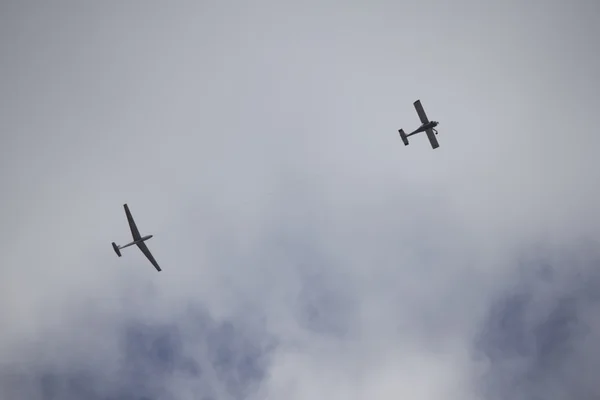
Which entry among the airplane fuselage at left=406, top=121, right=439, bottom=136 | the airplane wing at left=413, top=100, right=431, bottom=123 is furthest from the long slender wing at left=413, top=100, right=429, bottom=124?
the airplane fuselage at left=406, top=121, right=439, bottom=136

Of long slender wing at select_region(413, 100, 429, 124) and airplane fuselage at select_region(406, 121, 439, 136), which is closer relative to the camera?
long slender wing at select_region(413, 100, 429, 124)

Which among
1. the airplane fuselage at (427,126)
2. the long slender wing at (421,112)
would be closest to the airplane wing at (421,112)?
the long slender wing at (421,112)

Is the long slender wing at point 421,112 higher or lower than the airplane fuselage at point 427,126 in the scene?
higher

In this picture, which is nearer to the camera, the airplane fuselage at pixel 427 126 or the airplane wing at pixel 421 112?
the airplane wing at pixel 421 112

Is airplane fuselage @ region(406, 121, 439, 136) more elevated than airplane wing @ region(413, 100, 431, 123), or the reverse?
airplane wing @ region(413, 100, 431, 123)

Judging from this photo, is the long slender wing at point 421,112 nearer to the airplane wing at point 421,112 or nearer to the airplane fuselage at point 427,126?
the airplane wing at point 421,112

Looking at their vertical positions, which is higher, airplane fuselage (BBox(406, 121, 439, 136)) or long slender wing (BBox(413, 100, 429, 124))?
long slender wing (BBox(413, 100, 429, 124))

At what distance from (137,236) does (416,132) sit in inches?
2930

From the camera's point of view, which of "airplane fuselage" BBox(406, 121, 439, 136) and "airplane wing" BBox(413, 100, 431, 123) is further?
"airplane fuselage" BBox(406, 121, 439, 136)

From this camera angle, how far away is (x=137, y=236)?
125 meters

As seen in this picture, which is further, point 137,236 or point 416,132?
point 137,236

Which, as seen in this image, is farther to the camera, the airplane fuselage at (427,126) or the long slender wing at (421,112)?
the airplane fuselage at (427,126)

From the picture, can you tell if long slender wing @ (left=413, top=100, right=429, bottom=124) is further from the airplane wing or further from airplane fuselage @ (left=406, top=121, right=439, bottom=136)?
airplane fuselage @ (left=406, top=121, right=439, bottom=136)

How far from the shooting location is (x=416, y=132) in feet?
377
